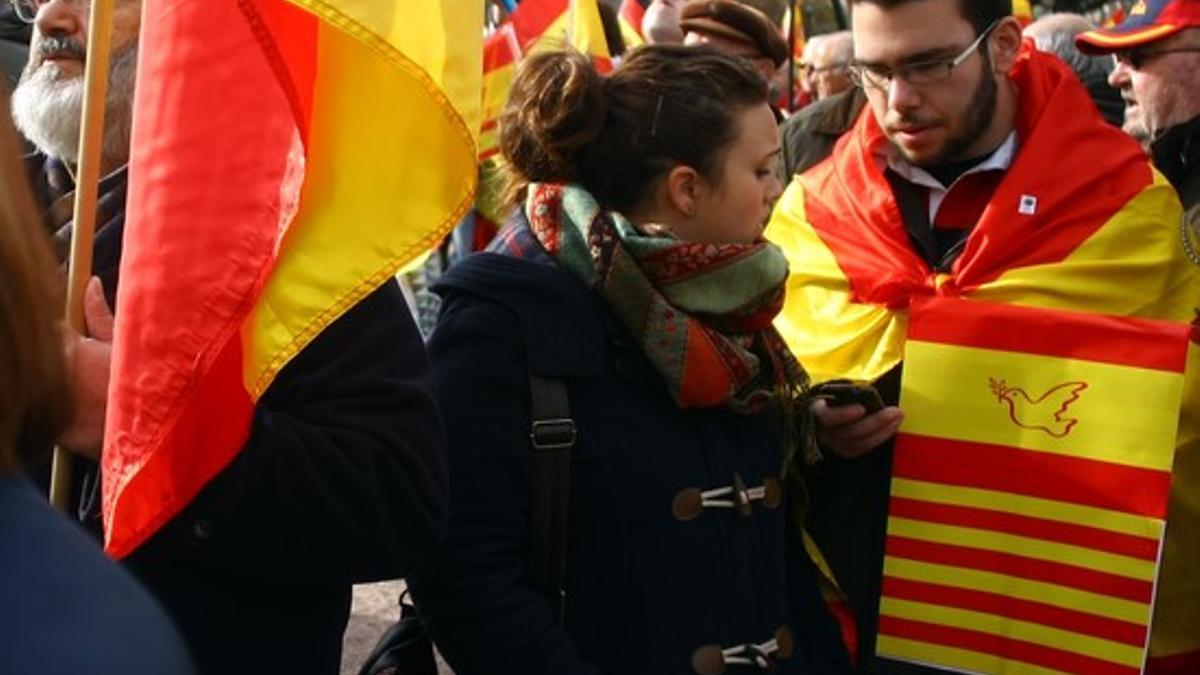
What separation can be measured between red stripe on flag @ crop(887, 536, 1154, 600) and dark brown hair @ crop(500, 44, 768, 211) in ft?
2.43

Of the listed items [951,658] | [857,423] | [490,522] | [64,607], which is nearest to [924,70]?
[857,423]

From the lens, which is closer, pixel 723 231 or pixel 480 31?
pixel 480 31

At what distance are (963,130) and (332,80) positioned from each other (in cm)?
141

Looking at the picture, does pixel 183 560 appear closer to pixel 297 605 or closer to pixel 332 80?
pixel 297 605

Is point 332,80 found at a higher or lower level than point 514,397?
higher

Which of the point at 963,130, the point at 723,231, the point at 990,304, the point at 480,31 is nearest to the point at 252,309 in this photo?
the point at 480,31

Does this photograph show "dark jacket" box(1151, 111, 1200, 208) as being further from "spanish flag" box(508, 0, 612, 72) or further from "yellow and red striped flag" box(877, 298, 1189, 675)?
"spanish flag" box(508, 0, 612, 72)

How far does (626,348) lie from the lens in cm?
269

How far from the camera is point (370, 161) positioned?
227 centimetres

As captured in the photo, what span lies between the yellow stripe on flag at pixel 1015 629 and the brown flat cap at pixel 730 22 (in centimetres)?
269

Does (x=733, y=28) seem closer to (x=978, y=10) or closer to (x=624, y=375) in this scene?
(x=978, y=10)

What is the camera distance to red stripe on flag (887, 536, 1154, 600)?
2922 millimetres

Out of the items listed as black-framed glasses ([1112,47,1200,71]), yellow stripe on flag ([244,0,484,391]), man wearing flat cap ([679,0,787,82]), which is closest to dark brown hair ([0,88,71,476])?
yellow stripe on flag ([244,0,484,391])

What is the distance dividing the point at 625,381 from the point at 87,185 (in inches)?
33.8
